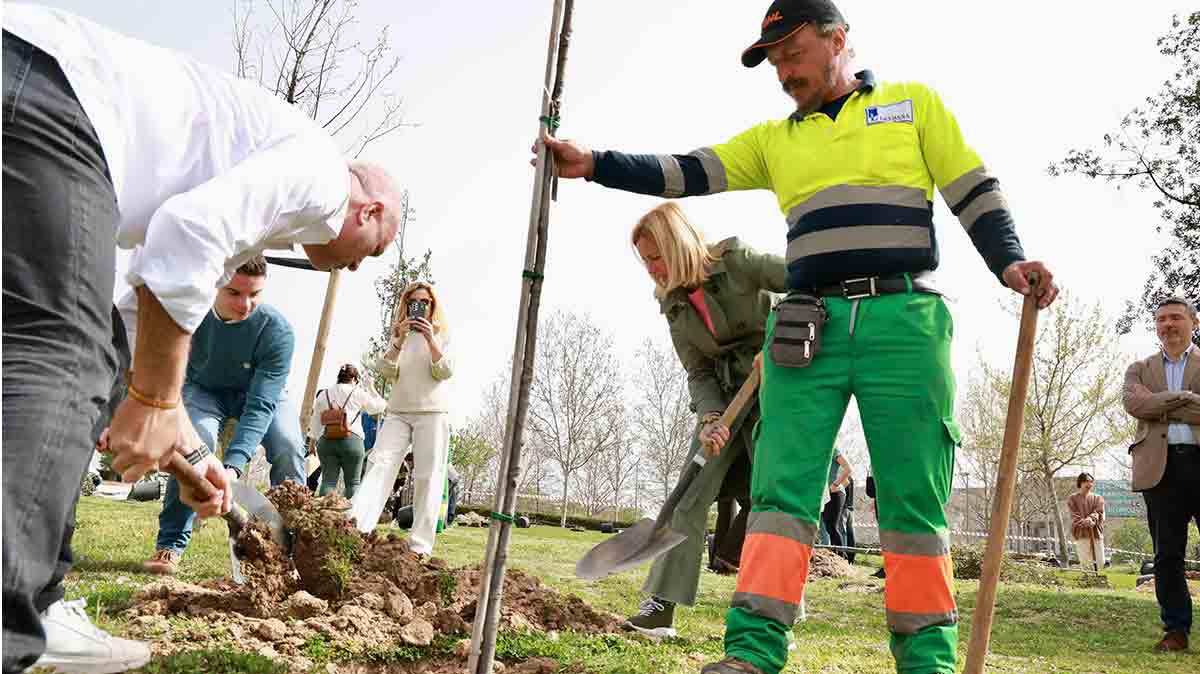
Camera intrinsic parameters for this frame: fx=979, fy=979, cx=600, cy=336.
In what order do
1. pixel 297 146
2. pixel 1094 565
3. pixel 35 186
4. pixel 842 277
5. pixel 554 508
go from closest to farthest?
pixel 35 186, pixel 297 146, pixel 842 277, pixel 1094 565, pixel 554 508

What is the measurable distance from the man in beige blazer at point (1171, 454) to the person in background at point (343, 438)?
6.65 metres

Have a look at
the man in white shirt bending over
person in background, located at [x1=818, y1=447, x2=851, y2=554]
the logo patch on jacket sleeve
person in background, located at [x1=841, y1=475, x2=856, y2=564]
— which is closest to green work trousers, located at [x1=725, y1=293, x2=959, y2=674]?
the logo patch on jacket sleeve

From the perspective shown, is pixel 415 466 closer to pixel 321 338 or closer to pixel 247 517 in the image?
pixel 321 338

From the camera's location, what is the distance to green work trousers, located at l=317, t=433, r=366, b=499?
984 cm

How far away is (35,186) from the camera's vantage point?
1694 millimetres

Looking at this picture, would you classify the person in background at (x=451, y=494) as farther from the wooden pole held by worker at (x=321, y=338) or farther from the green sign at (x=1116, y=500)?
the green sign at (x=1116, y=500)

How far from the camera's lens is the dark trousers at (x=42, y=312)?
165 centimetres

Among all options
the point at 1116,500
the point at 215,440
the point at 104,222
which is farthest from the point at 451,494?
the point at 1116,500

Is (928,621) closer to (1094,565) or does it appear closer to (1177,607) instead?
(1177,607)

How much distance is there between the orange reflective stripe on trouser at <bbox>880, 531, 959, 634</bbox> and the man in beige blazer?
155 inches

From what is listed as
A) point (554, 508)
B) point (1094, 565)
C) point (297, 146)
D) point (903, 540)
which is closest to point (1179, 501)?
point (903, 540)

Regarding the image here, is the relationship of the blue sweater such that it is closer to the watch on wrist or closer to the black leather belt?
the watch on wrist

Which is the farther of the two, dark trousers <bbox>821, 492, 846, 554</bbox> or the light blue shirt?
dark trousers <bbox>821, 492, 846, 554</bbox>

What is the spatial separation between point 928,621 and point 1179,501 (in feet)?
13.5
